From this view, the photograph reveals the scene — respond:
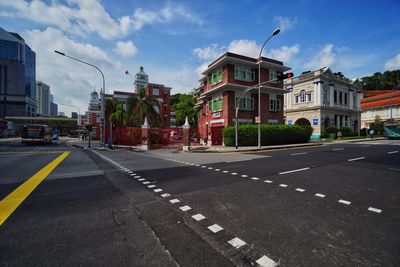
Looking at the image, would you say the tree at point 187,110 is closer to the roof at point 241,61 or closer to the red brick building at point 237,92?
the red brick building at point 237,92

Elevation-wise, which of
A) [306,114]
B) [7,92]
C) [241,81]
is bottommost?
[306,114]

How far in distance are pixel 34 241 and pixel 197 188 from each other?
12.1 ft

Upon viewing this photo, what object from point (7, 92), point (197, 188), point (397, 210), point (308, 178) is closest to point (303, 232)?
point (397, 210)

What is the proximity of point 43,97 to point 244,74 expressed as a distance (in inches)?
7311

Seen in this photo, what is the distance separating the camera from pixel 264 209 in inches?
154

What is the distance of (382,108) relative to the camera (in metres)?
46.5

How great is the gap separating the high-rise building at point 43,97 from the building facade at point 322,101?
587ft

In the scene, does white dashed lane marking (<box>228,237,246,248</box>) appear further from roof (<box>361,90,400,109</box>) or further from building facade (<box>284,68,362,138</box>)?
roof (<box>361,90,400,109</box>)

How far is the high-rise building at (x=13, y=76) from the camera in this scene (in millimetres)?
87250

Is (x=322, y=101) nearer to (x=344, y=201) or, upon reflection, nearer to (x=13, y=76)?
(x=344, y=201)

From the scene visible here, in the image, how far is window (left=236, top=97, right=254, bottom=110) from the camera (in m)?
23.5

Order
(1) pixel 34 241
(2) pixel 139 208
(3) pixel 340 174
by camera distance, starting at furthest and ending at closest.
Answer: (3) pixel 340 174 → (2) pixel 139 208 → (1) pixel 34 241

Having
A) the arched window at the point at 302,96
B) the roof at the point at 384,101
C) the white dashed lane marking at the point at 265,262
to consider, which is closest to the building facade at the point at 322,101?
the arched window at the point at 302,96

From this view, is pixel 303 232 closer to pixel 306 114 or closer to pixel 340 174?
pixel 340 174
